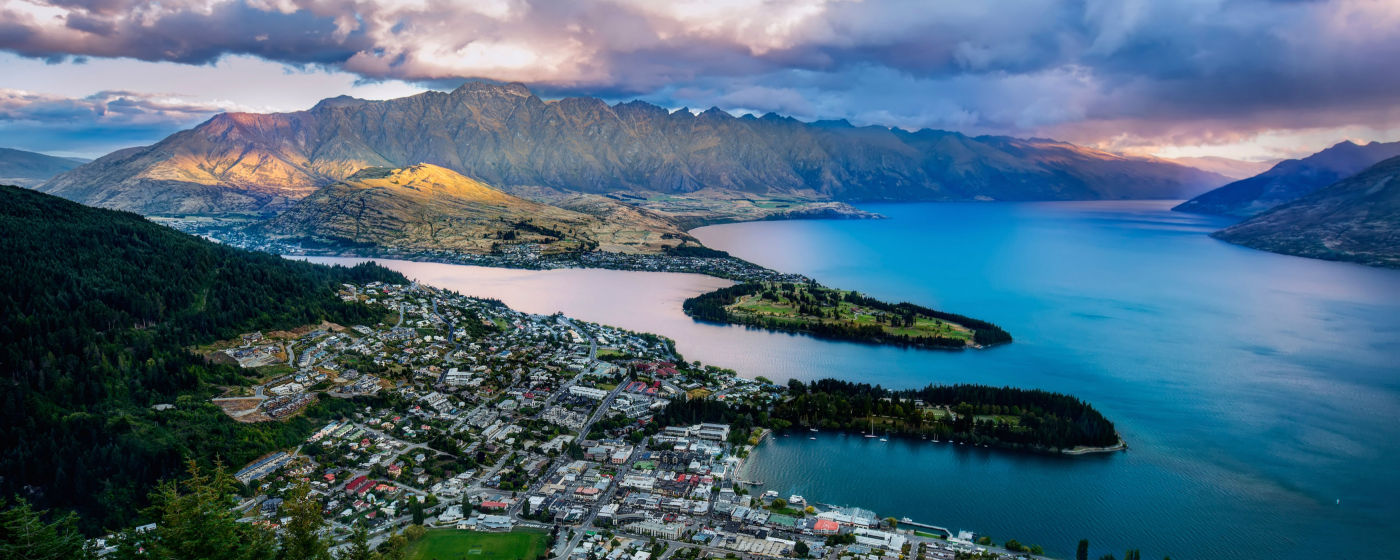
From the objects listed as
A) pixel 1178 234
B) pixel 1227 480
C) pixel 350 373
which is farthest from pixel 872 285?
pixel 1178 234

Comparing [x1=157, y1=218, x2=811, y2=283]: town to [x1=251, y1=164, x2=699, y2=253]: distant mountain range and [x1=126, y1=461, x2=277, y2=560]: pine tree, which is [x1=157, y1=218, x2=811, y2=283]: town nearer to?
[x1=251, y1=164, x2=699, y2=253]: distant mountain range

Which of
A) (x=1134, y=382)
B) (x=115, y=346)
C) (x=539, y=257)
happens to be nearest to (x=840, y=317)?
(x=1134, y=382)

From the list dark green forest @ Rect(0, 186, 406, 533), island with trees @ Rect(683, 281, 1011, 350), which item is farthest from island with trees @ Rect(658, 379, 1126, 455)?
dark green forest @ Rect(0, 186, 406, 533)

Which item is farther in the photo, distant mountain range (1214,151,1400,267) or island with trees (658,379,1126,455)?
distant mountain range (1214,151,1400,267)

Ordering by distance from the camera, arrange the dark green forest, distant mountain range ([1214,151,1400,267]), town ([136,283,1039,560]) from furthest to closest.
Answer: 1. distant mountain range ([1214,151,1400,267])
2. the dark green forest
3. town ([136,283,1039,560])

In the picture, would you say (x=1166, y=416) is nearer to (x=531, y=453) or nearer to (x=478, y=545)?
(x=531, y=453)

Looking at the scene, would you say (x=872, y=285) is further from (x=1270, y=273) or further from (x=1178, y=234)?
(x=1178, y=234)

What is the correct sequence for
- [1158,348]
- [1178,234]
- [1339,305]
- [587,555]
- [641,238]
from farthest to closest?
[1178,234] < [641,238] < [1339,305] < [1158,348] < [587,555]
